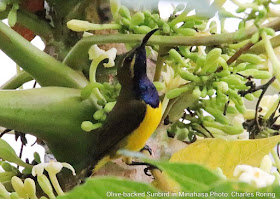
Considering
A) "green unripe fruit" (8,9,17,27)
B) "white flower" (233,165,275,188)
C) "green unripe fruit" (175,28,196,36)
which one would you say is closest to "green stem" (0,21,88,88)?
"green unripe fruit" (8,9,17,27)

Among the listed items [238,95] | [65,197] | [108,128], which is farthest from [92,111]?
[65,197]

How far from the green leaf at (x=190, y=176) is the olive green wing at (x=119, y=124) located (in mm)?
250

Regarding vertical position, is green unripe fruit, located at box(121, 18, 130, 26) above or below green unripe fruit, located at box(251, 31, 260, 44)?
below

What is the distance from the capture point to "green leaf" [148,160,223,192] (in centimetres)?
15

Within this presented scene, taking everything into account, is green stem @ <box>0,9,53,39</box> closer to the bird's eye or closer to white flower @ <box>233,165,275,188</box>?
the bird's eye

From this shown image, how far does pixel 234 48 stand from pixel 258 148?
0.10 meters

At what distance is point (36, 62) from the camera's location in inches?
17.3

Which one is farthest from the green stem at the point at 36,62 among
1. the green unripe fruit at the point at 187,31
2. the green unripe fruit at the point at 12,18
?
the green unripe fruit at the point at 187,31

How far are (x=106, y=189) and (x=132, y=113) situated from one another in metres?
0.27

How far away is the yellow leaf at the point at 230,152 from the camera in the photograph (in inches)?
13.9

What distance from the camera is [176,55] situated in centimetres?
39

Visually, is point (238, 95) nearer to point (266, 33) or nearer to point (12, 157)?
point (266, 33)

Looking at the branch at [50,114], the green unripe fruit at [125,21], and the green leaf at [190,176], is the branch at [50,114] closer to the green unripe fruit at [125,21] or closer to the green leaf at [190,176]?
the green unripe fruit at [125,21]

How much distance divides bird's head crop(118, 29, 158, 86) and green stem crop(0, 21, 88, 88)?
0.05m
